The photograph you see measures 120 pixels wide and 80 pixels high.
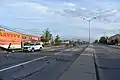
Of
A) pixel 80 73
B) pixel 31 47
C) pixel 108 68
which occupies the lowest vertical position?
pixel 108 68

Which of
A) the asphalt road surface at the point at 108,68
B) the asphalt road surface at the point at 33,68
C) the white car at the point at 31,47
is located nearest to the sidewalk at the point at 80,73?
the asphalt road surface at the point at 33,68

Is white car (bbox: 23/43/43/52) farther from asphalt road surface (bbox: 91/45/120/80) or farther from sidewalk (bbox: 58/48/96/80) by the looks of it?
sidewalk (bbox: 58/48/96/80)

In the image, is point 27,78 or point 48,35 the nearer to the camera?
point 27,78

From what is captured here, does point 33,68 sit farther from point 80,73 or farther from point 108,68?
point 108,68

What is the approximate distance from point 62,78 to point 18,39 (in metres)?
49.4

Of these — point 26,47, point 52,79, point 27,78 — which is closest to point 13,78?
point 27,78

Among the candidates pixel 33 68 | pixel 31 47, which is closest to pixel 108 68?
pixel 33 68

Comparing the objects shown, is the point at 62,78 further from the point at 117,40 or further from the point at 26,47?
the point at 117,40

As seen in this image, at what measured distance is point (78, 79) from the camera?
13000 mm

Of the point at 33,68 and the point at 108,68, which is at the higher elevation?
the point at 33,68

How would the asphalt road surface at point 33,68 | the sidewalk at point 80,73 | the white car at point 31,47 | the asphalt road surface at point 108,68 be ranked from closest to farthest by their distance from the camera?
the sidewalk at point 80,73
the asphalt road surface at point 33,68
the asphalt road surface at point 108,68
the white car at point 31,47

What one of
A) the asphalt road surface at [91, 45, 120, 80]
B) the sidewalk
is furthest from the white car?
the sidewalk

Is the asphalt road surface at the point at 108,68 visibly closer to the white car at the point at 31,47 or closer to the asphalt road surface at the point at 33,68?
the asphalt road surface at the point at 33,68

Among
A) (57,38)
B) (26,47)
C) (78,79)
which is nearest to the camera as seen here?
(78,79)
